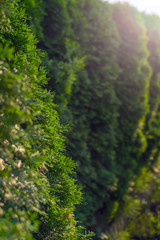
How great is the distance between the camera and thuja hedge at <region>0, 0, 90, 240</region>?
134 cm

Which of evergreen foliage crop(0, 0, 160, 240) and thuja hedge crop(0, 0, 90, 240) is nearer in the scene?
thuja hedge crop(0, 0, 90, 240)

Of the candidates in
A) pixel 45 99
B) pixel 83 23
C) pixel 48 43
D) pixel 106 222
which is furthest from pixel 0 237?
pixel 106 222

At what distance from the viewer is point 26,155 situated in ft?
5.40

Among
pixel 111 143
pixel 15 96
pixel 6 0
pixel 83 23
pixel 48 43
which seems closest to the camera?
pixel 15 96

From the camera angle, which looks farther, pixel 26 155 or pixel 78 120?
pixel 78 120

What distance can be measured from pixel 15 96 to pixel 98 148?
4699 mm

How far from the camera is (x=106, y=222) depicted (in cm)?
703

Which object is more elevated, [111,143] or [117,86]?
[117,86]

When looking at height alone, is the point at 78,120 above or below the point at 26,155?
below

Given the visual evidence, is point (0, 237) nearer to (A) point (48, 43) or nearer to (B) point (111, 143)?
(A) point (48, 43)

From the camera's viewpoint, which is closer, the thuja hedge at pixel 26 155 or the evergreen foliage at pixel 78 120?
the thuja hedge at pixel 26 155

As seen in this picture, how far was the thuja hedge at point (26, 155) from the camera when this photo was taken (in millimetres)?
1337

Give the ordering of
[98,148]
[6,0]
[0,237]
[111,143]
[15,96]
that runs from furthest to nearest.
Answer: [111,143] → [98,148] → [6,0] → [15,96] → [0,237]

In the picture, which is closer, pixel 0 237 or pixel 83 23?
pixel 0 237
